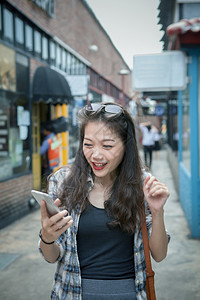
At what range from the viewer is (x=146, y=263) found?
169cm

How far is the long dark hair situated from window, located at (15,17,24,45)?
230 inches

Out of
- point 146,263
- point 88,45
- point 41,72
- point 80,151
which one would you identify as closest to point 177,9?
point 41,72

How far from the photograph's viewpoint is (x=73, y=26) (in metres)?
11.3

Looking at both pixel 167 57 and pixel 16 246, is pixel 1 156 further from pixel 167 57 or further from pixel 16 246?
pixel 167 57

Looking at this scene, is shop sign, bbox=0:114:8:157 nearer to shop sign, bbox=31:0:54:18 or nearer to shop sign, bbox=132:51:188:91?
shop sign, bbox=31:0:54:18

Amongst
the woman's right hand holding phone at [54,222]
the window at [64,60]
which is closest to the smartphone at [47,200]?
the woman's right hand holding phone at [54,222]

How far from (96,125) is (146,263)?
0.71 m

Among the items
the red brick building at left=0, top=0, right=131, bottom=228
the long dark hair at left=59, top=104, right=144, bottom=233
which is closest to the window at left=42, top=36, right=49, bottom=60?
the red brick building at left=0, top=0, right=131, bottom=228

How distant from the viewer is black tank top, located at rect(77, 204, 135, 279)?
5.51 ft

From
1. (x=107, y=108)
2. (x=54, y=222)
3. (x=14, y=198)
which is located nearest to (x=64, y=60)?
(x=14, y=198)

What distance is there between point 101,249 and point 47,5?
789cm

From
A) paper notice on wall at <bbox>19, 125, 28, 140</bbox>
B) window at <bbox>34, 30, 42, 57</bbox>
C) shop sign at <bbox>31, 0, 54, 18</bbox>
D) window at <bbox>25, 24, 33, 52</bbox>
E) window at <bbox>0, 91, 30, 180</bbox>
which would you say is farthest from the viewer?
window at <bbox>34, 30, 42, 57</bbox>

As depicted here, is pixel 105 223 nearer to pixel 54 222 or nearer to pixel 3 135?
pixel 54 222

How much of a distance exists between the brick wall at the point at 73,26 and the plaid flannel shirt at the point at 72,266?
417cm
